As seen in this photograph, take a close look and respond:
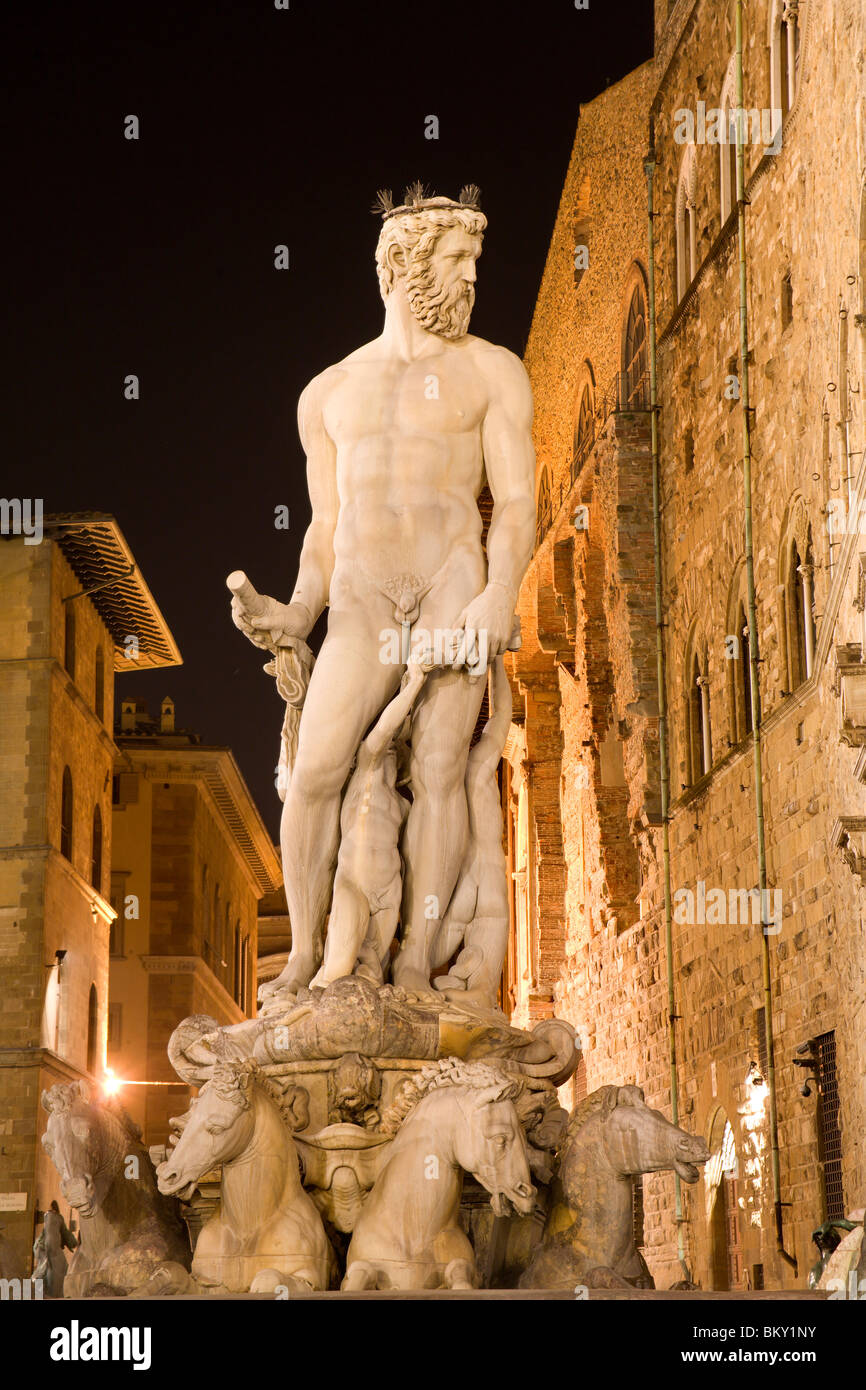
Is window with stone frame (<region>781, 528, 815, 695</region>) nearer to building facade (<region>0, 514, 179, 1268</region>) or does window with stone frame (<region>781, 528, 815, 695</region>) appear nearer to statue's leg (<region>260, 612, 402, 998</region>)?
statue's leg (<region>260, 612, 402, 998</region>)

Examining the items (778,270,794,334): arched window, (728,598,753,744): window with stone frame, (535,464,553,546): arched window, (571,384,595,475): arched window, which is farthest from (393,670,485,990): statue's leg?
(535,464,553,546): arched window

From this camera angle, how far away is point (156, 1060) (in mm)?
39594

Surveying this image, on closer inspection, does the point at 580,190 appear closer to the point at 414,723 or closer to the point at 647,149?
the point at 647,149

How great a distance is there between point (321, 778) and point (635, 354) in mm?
17318

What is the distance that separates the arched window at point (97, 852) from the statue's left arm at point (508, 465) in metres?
27.2

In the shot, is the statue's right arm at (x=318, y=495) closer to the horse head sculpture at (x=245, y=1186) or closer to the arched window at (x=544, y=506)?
the horse head sculpture at (x=245, y=1186)

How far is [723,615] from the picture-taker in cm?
1872

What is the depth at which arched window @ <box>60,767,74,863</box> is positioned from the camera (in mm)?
31797

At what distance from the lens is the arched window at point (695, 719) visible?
19.8 m

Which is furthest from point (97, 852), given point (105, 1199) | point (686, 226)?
point (105, 1199)

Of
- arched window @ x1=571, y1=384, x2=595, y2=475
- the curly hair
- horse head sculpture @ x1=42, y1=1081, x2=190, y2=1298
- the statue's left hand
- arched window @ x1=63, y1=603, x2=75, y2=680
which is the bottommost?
horse head sculpture @ x1=42, y1=1081, x2=190, y2=1298

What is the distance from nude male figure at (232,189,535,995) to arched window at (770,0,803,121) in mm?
9393
